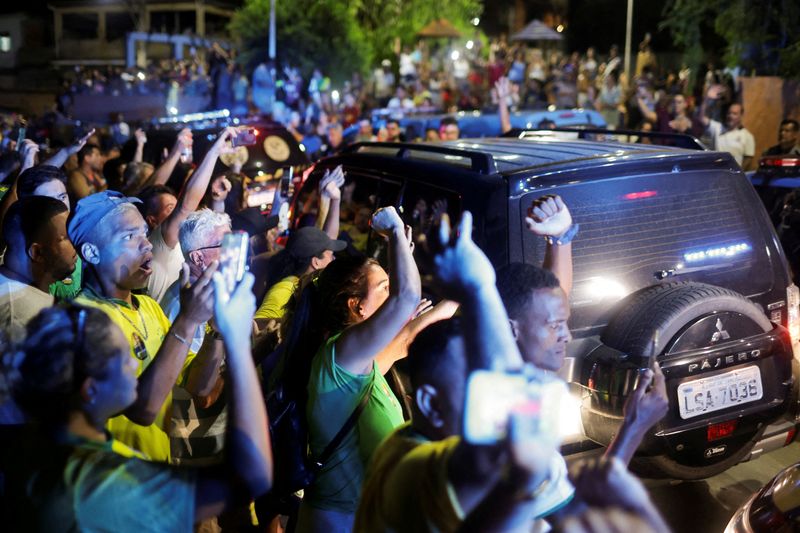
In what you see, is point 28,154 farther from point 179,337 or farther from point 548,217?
point 548,217

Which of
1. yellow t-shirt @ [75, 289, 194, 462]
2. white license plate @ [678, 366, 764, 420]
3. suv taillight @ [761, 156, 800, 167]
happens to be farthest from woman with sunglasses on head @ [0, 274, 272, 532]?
suv taillight @ [761, 156, 800, 167]

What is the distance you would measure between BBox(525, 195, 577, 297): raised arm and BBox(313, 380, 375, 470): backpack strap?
0.94m

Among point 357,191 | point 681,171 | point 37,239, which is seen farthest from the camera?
point 357,191

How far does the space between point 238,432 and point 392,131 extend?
10487 millimetres

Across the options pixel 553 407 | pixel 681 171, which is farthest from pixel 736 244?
pixel 553 407

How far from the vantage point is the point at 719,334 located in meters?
3.52

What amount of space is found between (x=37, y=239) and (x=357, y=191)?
7.94ft

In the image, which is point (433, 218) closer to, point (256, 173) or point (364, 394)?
point (364, 394)

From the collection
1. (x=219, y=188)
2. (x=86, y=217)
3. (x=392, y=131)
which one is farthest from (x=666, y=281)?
(x=392, y=131)

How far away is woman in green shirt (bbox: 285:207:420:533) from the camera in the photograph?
2.65 meters

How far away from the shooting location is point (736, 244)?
13.4 ft

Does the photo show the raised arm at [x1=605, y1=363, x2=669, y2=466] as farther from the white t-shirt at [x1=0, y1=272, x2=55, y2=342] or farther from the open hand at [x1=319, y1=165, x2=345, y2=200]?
the open hand at [x1=319, y1=165, x2=345, y2=200]

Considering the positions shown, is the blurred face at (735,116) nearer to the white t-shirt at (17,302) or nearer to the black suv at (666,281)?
the black suv at (666,281)

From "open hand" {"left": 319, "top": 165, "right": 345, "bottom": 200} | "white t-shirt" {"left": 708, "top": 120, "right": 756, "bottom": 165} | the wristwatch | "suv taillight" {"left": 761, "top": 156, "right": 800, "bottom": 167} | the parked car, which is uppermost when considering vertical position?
"white t-shirt" {"left": 708, "top": 120, "right": 756, "bottom": 165}
